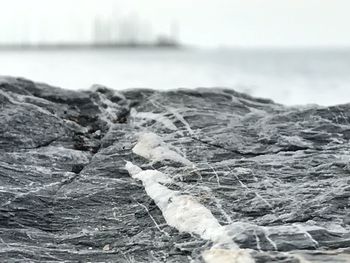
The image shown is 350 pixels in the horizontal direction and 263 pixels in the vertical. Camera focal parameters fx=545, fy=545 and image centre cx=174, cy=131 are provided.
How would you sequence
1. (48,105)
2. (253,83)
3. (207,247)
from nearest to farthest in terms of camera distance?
(207,247) → (48,105) → (253,83)

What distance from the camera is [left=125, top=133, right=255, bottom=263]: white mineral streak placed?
4617mm

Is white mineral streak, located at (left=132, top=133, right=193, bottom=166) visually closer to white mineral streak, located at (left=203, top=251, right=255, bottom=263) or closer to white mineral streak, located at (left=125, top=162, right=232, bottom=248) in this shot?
white mineral streak, located at (left=125, top=162, right=232, bottom=248)

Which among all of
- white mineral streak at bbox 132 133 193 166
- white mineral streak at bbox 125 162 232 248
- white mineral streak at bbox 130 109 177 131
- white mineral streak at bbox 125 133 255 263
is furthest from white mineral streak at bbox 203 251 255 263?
white mineral streak at bbox 130 109 177 131

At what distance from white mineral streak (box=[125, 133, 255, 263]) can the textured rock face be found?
1 cm

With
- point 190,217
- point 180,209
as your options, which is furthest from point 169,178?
point 190,217

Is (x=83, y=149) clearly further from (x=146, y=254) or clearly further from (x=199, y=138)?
(x=146, y=254)

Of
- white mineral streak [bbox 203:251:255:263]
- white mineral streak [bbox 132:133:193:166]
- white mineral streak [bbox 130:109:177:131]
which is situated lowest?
white mineral streak [bbox 203:251:255:263]

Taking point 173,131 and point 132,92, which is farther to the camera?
point 132,92

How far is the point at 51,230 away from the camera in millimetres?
5590

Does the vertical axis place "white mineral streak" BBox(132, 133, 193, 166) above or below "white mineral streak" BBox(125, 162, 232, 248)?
above

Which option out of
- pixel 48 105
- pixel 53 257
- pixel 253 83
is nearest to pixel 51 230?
pixel 53 257

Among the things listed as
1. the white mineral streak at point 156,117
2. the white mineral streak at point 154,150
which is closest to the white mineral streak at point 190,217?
the white mineral streak at point 154,150

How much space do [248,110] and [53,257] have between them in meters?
4.62

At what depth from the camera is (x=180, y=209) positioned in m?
5.54
